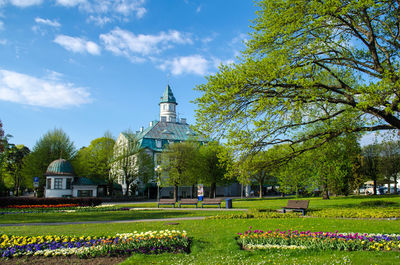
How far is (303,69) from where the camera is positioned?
49.1 ft

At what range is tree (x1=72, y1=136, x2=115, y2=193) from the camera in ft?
173

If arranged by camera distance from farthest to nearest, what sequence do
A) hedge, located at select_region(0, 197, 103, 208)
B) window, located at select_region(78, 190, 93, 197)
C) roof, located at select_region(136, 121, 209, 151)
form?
roof, located at select_region(136, 121, 209, 151), window, located at select_region(78, 190, 93, 197), hedge, located at select_region(0, 197, 103, 208)

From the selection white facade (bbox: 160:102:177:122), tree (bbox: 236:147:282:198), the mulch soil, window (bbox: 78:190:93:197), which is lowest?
window (bbox: 78:190:93:197)

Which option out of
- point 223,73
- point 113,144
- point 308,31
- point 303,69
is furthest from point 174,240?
point 113,144

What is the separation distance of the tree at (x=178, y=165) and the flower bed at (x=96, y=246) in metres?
32.8

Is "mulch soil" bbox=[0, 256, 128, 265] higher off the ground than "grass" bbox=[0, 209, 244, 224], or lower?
higher

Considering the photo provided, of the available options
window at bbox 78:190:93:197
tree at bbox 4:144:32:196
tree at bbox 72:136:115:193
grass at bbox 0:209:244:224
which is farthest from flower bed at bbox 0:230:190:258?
tree at bbox 4:144:32:196

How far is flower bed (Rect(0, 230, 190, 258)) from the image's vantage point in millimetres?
8414

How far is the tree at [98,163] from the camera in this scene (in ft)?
173

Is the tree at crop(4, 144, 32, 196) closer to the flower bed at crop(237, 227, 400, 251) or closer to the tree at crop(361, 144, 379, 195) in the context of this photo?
the tree at crop(361, 144, 379, 195)

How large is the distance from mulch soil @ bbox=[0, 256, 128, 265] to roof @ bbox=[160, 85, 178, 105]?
73506 millimetres

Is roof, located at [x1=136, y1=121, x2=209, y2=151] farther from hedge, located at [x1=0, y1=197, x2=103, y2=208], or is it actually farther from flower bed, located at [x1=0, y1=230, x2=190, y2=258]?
flower bed, located at [x1=0, y1=230, x2=190, y2=258]

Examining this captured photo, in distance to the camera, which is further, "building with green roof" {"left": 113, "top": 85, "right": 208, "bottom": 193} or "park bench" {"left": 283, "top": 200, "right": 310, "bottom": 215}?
"building with green roof" {"left": 113, "top": 85, "right": 208, "bottom": 193}

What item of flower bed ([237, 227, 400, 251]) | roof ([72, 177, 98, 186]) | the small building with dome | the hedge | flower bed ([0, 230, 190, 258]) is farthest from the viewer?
roof ([72, 177, 98, 186])
